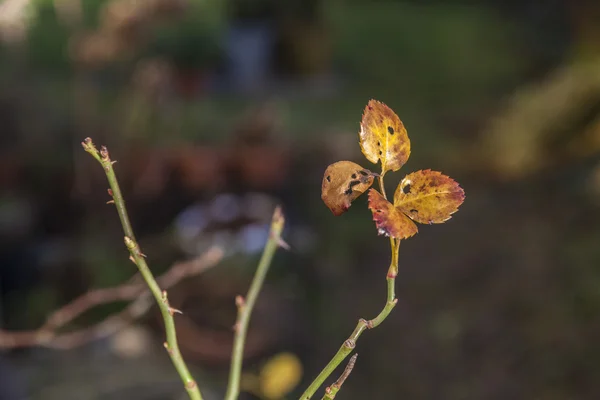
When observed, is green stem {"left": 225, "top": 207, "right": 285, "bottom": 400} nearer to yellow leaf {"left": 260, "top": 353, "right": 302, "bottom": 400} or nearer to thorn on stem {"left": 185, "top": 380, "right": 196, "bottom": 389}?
thorn on stem {"left": 185, "top": 380, "right": 196, "bottom": 389}

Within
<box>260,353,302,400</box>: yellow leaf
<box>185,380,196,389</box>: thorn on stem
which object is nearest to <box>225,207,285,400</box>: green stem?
<box>185,380,196,389</box>: thorn on stem

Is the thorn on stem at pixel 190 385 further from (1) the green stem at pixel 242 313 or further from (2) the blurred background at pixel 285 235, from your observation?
(2) the blurred background at pixel 285 235

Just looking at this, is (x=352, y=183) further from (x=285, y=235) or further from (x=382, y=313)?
(x=285, y=235)

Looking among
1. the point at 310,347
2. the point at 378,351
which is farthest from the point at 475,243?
the point at 310,347

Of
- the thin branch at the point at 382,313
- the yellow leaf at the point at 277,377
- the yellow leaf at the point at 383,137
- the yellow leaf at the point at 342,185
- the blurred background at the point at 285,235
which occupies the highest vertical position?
the blurred background at the point at 285,235

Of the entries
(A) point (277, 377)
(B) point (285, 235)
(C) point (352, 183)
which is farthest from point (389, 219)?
(B) point (285, 235)

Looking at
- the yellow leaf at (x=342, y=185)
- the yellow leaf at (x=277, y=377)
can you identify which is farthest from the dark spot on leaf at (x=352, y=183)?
the yellow leaf at (x=277, y=377)
